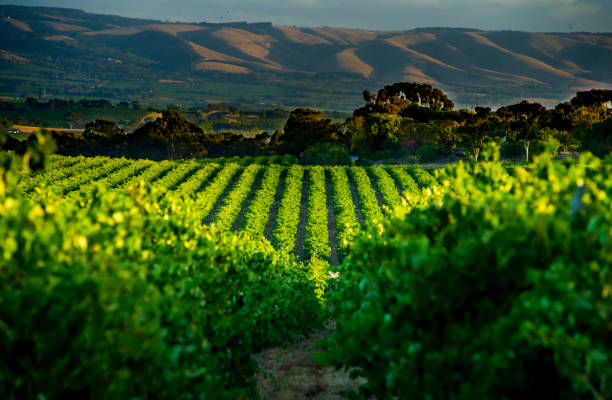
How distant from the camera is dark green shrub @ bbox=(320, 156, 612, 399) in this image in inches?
149

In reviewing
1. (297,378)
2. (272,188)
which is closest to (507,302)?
(297,378)

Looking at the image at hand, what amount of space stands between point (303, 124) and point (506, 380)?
10230cm

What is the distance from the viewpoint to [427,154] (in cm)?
8106

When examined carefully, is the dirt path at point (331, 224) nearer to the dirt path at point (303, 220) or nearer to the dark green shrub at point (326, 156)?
the dirt path at point (303, 220)

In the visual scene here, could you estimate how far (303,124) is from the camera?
104 meters

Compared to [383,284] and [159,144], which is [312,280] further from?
[159,144]

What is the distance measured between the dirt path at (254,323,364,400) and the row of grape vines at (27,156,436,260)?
13.1 m

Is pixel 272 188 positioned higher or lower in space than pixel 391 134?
lower

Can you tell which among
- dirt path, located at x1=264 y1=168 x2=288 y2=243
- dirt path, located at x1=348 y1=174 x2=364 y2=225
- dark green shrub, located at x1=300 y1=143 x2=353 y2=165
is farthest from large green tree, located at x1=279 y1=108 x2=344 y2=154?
dirt path, located at x1=348 y1=174 x2=364 y2=225

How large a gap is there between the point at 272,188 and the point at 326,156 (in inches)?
1530

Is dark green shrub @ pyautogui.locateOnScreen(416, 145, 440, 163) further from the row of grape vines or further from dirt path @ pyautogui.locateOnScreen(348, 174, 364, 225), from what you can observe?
dirt path @ pyautogui.locateOnScreen(348, 174, 364, 225)

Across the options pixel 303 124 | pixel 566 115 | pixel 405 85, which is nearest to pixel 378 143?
pixel 303 124

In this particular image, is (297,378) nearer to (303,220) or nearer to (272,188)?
(303,220)

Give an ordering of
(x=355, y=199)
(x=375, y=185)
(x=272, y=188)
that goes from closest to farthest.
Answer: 1. (x=355, y=199)
2. (x=272, y=188)
3. (x=375, y=185)
